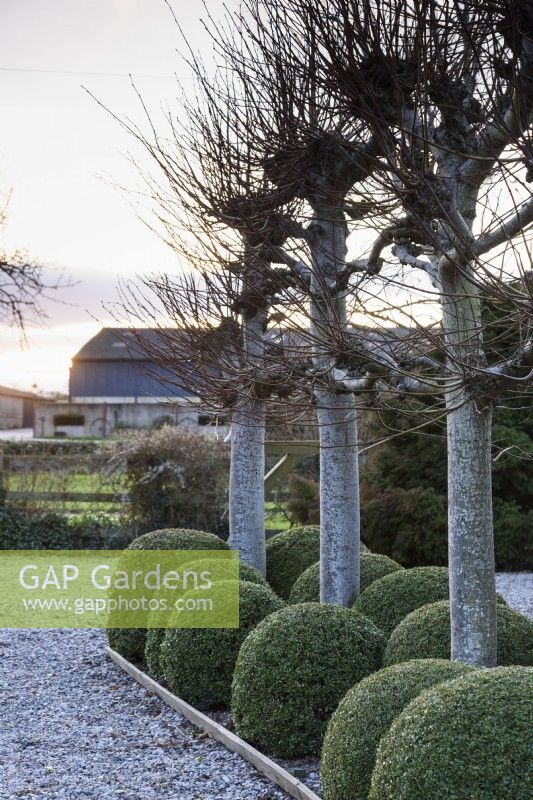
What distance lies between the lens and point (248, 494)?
790cm

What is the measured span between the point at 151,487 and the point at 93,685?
254 inches

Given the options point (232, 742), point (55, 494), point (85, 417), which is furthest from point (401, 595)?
point (85, 417)

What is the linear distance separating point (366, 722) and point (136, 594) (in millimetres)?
3847

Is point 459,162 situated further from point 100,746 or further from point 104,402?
point 104,402

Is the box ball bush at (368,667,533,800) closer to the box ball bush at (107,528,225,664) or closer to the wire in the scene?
the box ball bush at (107,528,225,664)

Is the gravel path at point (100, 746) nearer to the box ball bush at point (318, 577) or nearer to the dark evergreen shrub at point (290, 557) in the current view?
the box ball bush at point (318, 577)

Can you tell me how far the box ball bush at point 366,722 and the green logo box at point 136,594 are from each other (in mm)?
1934

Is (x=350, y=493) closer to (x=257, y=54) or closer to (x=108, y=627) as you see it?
(x=108, y=627)

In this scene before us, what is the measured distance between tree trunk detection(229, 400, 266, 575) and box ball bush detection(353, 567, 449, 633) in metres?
2.17

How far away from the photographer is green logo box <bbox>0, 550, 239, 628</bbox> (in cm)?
565

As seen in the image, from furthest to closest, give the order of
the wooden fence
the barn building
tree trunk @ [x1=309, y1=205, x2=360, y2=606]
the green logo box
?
the barn building → the wooden fence → tree trunk @ [x1=309, y1=205, x2=360, y2=606] → the green logo box

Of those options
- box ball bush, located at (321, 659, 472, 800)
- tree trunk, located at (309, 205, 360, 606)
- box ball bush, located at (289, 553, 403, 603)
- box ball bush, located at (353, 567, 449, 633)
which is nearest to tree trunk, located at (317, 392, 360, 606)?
tree trunk, located at (309, 205, 360, 606)

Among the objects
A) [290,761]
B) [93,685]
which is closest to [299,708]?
[290,761]

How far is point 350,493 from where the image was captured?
6.29m
